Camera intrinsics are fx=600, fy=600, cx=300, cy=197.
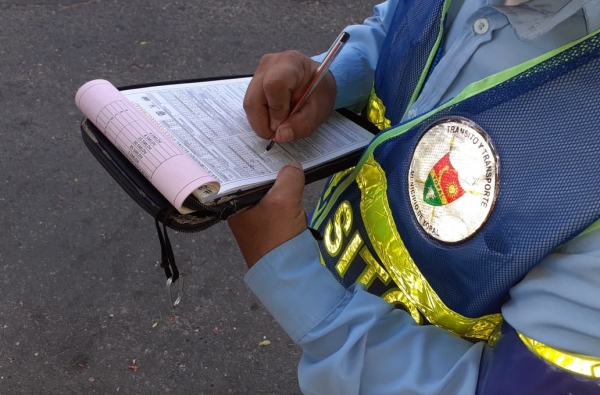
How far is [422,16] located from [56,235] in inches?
59.5

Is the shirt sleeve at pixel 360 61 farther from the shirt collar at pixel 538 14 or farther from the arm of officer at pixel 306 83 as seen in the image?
the shirt collar at pixel 538 14

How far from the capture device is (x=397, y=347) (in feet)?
2.40

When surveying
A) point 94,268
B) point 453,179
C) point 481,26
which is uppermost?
point 481,26

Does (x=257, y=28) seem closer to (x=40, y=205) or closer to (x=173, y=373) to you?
(x=40, y=205)

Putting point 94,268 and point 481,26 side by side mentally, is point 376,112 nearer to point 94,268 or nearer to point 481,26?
point 481,26

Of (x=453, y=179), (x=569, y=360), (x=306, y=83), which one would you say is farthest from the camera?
(x=306, y=83)

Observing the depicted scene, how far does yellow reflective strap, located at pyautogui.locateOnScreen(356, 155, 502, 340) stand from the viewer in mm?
726

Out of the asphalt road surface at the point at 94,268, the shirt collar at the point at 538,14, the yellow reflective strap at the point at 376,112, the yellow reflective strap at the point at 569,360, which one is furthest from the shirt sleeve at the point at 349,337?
the asphalt road surface at the point at 94,268

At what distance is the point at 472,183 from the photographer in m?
0.65

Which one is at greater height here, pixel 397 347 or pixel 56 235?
pixel 397 347

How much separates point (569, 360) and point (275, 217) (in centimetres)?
37

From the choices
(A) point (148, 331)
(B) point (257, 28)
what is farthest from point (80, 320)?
(B) point (257, 28)

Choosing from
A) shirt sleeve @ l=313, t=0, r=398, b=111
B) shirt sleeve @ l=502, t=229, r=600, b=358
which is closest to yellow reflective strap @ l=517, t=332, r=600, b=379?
shirt sleeve @ l=502, t=229, r=600, b=358

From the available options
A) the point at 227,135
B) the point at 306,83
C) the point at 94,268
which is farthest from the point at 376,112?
the point at 94,268
